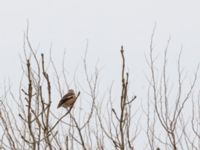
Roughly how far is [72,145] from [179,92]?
1363 millimetres

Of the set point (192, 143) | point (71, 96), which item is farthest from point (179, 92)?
point (71, 96)

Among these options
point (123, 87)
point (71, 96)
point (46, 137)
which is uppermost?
point (71, 96)

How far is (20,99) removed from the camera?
555 cm

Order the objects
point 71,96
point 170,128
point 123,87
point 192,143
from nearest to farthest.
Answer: point 123,87
point 170,128
point 192,143
point 71,96

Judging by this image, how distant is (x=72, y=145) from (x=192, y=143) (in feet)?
4.50

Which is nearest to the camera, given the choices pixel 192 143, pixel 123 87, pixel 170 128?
pixel 123 87

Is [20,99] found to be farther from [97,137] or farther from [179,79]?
[179,79]

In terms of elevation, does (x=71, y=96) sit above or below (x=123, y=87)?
above

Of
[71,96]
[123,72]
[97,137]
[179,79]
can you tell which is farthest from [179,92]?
[71,96]

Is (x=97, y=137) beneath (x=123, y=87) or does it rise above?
above

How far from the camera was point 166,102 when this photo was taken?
5.66 meters

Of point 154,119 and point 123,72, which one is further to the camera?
point 154,119

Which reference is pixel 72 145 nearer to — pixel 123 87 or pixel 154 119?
pixel 154 119

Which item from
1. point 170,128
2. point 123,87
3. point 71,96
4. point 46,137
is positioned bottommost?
point 46,137
